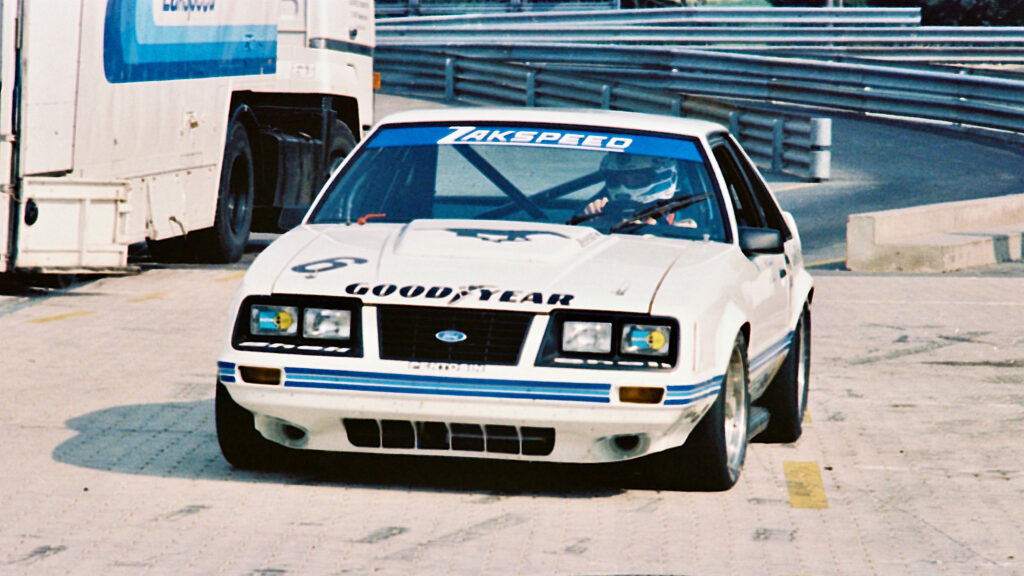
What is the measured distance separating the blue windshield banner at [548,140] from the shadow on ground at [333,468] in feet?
4.30

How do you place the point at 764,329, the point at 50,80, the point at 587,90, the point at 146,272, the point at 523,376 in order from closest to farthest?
the point at 523,376, the point at 764,329, the point at 50,80, the point at 146,272, the point at 587,90

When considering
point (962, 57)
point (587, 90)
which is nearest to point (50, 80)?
point (587, 90)

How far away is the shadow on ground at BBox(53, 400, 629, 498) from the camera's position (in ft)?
21.6

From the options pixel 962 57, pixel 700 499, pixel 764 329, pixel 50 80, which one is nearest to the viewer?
pixel 700 499

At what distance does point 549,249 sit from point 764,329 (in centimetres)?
115

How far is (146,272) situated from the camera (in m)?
15.0

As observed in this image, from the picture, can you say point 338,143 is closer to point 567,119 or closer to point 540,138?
point 567,119

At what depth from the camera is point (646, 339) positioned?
19.8ft

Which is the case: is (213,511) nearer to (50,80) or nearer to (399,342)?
(399,342)

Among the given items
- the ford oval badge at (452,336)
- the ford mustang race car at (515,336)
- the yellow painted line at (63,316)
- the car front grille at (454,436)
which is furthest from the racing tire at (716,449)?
the yellow painted line at (63,316)

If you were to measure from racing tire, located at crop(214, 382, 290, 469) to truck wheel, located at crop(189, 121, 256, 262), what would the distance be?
937cm

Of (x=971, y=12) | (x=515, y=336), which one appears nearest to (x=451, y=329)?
(x=515, y=336)

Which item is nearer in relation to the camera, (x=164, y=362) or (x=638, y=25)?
(x=164, y=362)

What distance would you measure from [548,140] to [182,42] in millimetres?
8068
